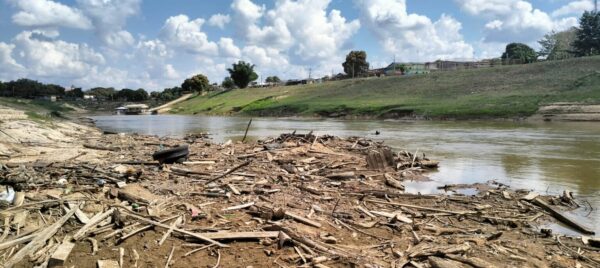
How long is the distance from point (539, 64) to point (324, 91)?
40726mm

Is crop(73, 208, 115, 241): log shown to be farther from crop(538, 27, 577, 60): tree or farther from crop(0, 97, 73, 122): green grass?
crop(538, 27, 577, 60): tree

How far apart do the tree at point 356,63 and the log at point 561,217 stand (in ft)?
405

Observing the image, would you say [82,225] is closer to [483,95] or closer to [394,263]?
[394,263]

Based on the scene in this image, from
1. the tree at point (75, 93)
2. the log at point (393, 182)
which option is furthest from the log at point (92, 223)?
the tree at point (75, 93)

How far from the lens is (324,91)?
324 feet

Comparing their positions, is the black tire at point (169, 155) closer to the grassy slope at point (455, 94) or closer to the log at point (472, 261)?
the log at point (472, 261)

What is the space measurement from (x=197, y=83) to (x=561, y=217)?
145675mm

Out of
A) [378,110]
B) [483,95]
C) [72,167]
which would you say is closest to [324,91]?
[378,110]

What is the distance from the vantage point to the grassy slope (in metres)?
55.7

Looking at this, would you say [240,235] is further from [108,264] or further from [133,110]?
[133,110]

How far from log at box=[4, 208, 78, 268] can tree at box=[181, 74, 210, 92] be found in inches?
5724

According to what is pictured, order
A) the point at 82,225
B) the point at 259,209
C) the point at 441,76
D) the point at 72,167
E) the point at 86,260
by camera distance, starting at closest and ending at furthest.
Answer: the point at 86,260
the point at 82,225
the point at 259,209
the point at 72,167
the point at 441,76

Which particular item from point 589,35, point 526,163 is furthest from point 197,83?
point 526,163

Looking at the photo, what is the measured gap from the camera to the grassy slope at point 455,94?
55.7 metres
